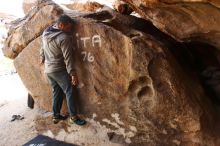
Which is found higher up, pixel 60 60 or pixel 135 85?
pixel 60 60

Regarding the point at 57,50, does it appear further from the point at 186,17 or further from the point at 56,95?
the point at 186,17

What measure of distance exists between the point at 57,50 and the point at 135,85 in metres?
1.77

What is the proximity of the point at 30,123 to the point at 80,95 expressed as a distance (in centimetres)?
222

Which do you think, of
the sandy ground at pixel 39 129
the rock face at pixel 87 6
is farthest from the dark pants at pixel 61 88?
the rock face at pixel 87 6

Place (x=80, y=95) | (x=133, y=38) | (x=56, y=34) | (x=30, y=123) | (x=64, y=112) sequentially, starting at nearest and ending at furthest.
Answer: (x=133, y=38), (x=56, y=34), (x=80, y=95), (x=64, y=112), (x=30, y=123)

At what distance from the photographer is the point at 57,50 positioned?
660cm

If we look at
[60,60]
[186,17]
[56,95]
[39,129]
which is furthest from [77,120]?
[186,17]

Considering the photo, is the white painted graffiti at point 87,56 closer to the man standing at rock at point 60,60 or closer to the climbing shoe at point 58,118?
the man standing at rock at point 60,60

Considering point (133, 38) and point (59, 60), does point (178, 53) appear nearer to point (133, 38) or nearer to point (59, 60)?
point (133, 38)

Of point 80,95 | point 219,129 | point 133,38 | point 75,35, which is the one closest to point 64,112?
point 80,95

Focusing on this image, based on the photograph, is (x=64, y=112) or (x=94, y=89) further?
(x=64, y=112)

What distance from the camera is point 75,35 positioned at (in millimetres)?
6648

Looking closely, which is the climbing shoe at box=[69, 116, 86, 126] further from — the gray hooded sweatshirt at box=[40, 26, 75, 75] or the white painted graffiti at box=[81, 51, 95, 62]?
the white painted graffiti at box=[81, 51, 95, 62]

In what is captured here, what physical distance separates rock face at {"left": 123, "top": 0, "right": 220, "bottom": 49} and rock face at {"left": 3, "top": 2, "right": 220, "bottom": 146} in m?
0.57
